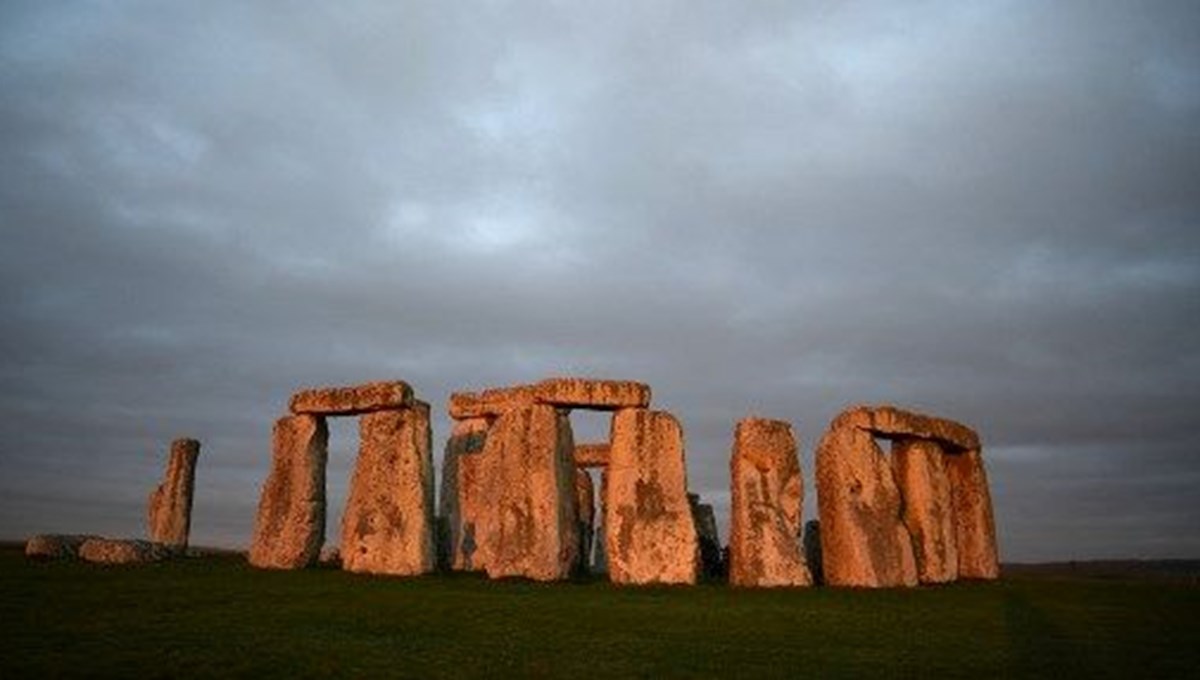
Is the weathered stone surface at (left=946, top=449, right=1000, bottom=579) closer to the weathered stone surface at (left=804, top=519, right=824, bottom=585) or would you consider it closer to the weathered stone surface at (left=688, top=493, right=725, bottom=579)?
the weathered stone surface at (left=804, top=519, right=824, bottom=585)

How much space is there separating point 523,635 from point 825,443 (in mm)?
9081

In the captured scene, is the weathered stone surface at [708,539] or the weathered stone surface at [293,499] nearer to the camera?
the weathered stone surface at [293,499]

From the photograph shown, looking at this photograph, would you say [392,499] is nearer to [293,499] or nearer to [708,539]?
[293,499]

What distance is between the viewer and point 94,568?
16625mm

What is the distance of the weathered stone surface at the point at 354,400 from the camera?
18375mm

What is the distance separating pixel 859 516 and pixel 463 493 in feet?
29.6

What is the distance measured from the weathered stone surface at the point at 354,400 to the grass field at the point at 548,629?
3.54 meters

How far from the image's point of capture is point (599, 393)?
701 inches

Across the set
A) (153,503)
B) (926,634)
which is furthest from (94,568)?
(926,634)

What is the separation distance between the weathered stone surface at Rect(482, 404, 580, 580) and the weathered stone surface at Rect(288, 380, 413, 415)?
6.45 ft

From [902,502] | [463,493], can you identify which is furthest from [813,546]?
[463,493]

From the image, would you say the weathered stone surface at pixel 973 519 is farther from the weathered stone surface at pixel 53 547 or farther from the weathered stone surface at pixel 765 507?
the weathered stone surface at pixel 53 547

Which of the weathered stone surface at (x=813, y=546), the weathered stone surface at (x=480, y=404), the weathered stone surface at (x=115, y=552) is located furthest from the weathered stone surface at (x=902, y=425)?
the weathered stone surface at (x=115, y=552)

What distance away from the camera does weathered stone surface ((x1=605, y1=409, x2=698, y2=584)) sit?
16.8 metres
